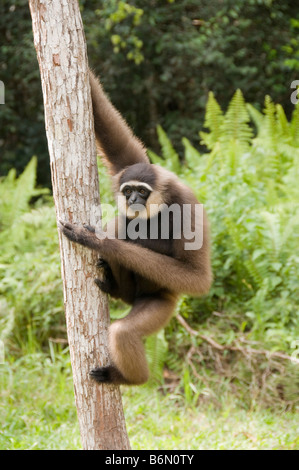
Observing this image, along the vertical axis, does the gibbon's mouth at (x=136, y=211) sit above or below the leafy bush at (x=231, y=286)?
above

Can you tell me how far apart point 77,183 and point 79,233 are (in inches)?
12.8

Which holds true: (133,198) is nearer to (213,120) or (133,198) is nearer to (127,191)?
(127,191)

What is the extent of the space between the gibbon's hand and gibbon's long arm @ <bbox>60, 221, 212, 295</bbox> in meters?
0.09

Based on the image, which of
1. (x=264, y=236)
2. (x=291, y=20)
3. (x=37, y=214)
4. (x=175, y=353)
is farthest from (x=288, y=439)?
(x=291, y=20)

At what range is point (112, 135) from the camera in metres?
4.33

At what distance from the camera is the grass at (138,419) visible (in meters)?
5.00

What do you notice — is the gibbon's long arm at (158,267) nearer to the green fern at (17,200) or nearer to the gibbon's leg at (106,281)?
the gibbon's leg at (106,281)

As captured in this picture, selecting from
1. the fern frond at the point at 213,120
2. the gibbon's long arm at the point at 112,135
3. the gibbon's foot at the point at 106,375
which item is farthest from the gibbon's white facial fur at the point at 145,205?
the fern frond at the point at 213,120

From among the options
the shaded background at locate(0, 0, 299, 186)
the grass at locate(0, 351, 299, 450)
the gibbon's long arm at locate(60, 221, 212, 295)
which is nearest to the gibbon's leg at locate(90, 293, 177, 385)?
the gibbon's long arm at locate(60, 221, 212, 295)

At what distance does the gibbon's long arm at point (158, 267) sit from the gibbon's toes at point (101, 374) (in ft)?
2.49

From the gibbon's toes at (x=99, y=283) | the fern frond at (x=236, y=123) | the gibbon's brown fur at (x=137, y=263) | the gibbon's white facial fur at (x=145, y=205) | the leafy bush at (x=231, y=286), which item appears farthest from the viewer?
the fern frond at (x=236, y=123)

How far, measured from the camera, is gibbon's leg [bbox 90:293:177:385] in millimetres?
3643

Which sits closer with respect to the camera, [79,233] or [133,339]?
[79,233]

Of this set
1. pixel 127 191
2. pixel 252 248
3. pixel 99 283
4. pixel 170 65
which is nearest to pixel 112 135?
pixel 127 191
